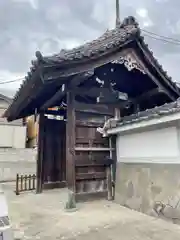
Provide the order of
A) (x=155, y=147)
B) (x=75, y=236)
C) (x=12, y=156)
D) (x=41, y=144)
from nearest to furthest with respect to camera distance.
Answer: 1. (x=75, y=236)
2. (x=155, y=147)
3. (x=41, y=144)
4. (x=12, y=156)

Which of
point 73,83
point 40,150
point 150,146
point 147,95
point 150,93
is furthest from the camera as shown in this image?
point 40,150

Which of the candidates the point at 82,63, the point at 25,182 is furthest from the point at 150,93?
the point at 25,182

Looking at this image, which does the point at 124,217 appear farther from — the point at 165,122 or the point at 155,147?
the point at 165,122

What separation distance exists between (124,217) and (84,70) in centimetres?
349

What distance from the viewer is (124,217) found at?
201 inches

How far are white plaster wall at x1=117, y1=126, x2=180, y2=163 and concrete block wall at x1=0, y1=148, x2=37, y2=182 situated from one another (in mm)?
10968

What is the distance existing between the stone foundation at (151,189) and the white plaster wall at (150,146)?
0.16 m

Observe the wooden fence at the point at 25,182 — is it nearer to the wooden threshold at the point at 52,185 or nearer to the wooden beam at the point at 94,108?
the wooden threshold at the point at 52,185

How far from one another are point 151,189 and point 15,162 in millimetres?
12618

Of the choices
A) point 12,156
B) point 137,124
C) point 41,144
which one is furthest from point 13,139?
point 137,124

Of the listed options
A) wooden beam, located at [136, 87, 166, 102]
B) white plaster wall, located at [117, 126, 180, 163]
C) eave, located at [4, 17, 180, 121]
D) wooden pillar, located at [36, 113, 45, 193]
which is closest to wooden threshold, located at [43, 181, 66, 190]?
wooden pillar, located at [36, 113, 45, 193]

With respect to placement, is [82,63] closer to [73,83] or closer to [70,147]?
[73,83]

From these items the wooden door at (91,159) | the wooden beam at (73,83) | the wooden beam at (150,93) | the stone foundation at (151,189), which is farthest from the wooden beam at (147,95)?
the stone foundation at (151,189)

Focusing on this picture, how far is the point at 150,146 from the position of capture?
559 centimetres
